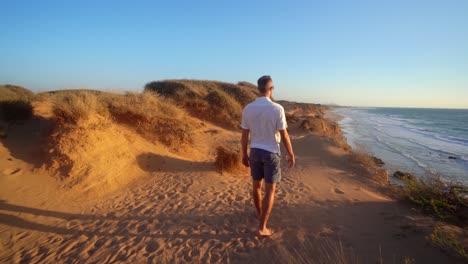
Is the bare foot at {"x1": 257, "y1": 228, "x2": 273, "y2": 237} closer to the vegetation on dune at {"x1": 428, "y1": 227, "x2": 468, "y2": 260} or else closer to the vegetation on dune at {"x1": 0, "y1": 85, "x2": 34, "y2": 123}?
the vegetation on dune at {"x1": 428, "y1": 227, "x2": 468, "y2": 260}

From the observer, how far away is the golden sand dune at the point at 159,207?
3.38 m

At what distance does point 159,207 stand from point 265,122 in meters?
2.97

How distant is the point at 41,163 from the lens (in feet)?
19.1

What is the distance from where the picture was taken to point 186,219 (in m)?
4.34

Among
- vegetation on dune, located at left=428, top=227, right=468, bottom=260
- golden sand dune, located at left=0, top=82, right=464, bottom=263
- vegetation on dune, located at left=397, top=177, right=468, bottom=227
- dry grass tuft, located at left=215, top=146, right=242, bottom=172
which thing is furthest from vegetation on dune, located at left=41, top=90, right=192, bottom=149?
vegetation on dune, located at left=428, top=227, right=468, bottom=260

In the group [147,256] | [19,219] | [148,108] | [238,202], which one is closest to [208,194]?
[238,202]

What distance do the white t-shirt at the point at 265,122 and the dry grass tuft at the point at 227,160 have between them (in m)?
3.89

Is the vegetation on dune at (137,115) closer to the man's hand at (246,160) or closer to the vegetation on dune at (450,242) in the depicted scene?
the man's hand at (246,160)

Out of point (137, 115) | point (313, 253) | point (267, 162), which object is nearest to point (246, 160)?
point (267, 162)

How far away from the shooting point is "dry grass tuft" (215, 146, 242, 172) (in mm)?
7125

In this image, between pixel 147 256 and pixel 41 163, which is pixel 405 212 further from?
pixel 41 163

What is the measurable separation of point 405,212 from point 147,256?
4.31 meters

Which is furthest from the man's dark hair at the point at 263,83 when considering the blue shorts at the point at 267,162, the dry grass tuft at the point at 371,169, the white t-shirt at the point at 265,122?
the dry grass tuft at the point at 371,169

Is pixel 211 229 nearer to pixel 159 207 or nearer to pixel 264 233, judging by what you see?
pixel 264 233
